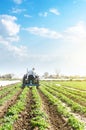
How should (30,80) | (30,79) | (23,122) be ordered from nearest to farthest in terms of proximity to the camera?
(23,122), (30,79), (30,80)

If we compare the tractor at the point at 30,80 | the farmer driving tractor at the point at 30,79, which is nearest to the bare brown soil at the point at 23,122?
the tractor at the point at 30,80

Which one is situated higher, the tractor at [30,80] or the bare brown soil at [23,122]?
the tractor at [30,80]

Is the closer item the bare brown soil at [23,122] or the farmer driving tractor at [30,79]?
the bare brown soil at [23,122]

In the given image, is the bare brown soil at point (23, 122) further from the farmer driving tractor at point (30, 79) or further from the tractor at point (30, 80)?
the farmer driving tractor at point (30, 79)

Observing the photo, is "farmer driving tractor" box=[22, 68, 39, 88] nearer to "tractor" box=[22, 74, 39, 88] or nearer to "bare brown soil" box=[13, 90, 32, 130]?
"tractor" box=[22, 74, 39, 88]

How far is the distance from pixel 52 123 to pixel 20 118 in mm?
1953

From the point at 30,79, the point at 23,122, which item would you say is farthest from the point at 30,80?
the point at 23,122

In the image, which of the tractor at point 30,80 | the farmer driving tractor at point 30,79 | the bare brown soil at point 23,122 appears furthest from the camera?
the farmer driving tractor at point 30,79

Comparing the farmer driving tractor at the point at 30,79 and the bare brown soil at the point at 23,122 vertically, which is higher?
the farmer driving tractor at the point at 30,79

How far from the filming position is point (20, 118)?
16188 mm

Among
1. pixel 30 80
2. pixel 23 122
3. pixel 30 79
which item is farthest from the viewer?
pixel 30 80

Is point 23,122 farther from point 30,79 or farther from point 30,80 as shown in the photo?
point 30,80

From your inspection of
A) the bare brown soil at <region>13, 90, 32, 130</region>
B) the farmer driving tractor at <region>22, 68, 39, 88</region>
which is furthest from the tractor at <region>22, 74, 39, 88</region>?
the bare brown soil at <region>13, 90, 32, 130</region>

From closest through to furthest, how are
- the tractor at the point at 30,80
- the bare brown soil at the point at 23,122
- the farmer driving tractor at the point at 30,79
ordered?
the bare brown soil at the point at 23,122 < the tractor at the point at 30,80 < the farmer driving tractor at the point at 30,79
